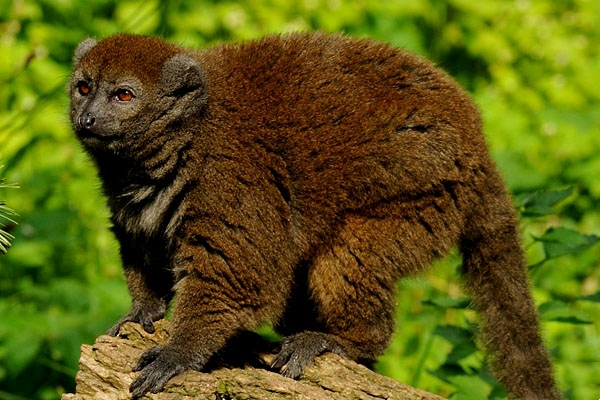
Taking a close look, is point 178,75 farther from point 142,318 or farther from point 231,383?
point 231,383

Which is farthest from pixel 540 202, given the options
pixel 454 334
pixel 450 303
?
pixel 454 334

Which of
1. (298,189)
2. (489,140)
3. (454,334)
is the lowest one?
(454,334)

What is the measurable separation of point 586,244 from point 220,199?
2496 millimetres

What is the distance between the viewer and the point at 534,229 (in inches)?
455

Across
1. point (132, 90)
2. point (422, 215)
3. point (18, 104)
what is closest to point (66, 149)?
point (18, 104)

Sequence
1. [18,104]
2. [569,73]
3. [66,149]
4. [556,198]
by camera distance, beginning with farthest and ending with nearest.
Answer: [569,73] → [66,149] → [18,104] → [556,198]

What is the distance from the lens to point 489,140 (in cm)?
809

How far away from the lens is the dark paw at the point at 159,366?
18.1 ft

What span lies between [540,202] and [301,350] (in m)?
2.03

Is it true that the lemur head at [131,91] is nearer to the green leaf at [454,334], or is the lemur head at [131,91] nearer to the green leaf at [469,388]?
the green leaf at [454,334]

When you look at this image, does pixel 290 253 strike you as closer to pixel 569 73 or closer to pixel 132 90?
pixel 132 90

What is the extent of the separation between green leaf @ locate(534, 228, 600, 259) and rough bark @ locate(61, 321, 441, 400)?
1542 millimetres

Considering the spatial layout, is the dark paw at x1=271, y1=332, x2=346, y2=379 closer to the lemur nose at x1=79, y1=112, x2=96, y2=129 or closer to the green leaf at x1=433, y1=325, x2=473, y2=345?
the green leaf at x1=433, y1=325, x2=473, y2=345

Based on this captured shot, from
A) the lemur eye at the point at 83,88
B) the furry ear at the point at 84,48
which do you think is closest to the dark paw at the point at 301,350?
the lemur eye at the point at 83,88
